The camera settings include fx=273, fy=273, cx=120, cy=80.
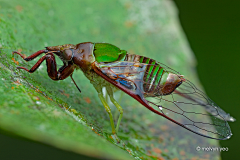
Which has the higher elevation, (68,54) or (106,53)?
(106,53)

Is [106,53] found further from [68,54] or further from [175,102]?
[175,102]

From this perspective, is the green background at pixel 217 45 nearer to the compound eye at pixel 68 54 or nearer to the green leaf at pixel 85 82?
the green leaf at pixel 85 82

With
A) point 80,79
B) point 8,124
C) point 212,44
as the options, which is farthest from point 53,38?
point 212,44

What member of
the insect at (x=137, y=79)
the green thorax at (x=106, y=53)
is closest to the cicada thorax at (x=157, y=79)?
the insect at (x=137, y=79)

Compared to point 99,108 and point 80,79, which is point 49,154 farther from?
point 80,79

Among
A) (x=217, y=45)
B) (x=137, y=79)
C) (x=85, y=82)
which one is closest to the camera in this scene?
(x=137, y=79)

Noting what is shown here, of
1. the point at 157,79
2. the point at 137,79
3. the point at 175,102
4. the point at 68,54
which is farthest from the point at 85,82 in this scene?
the point at 175,102
